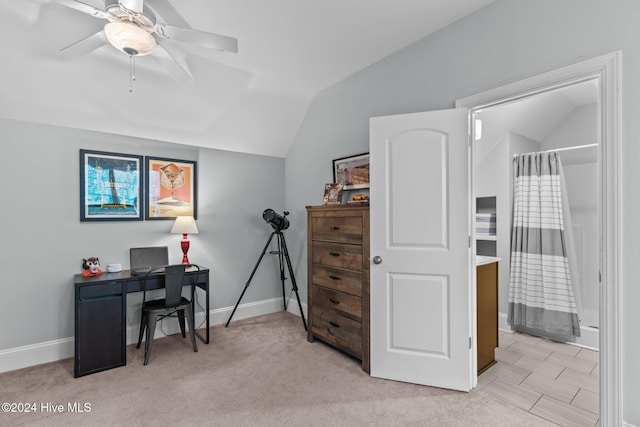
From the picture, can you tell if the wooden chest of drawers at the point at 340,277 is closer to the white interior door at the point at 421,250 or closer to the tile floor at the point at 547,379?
the white interior door at the point at 421,250

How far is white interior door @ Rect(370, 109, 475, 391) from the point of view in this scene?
233 centimetres

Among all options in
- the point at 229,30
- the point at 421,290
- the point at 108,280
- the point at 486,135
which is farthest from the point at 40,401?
the point at 486,135

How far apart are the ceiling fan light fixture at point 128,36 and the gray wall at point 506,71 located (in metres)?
2.01

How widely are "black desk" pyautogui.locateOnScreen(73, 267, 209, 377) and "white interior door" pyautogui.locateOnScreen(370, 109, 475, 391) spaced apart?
7.13ft

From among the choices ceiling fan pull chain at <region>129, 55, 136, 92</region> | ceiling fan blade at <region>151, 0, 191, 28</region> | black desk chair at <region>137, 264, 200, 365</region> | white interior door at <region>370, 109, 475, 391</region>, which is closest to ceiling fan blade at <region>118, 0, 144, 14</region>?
ceiling fan blade at <region>151, 0, 191, 28</region>

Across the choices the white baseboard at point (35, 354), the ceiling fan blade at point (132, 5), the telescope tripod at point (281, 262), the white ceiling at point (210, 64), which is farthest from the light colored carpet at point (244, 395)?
the ceiling fan blade at point (132, 5)

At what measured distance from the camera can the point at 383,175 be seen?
2.57 m

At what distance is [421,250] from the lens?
2.44 metres

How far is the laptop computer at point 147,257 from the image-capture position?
326 cm

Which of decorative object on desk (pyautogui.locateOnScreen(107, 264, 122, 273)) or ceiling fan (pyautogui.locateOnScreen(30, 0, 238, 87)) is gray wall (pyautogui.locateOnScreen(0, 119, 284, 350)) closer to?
decorative object on desk (pyautogui.locateOnScreen(107, 264, 122, 273))

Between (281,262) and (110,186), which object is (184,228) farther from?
(281,262)

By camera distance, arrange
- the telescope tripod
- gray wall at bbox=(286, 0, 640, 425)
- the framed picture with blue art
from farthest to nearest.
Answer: the telescope tripod
the framed picture with blue art
gray wall at bbox=(286, 0, 640, 425)

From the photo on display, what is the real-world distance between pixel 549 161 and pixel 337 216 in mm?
2314

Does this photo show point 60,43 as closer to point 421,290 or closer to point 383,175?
point 383,175
